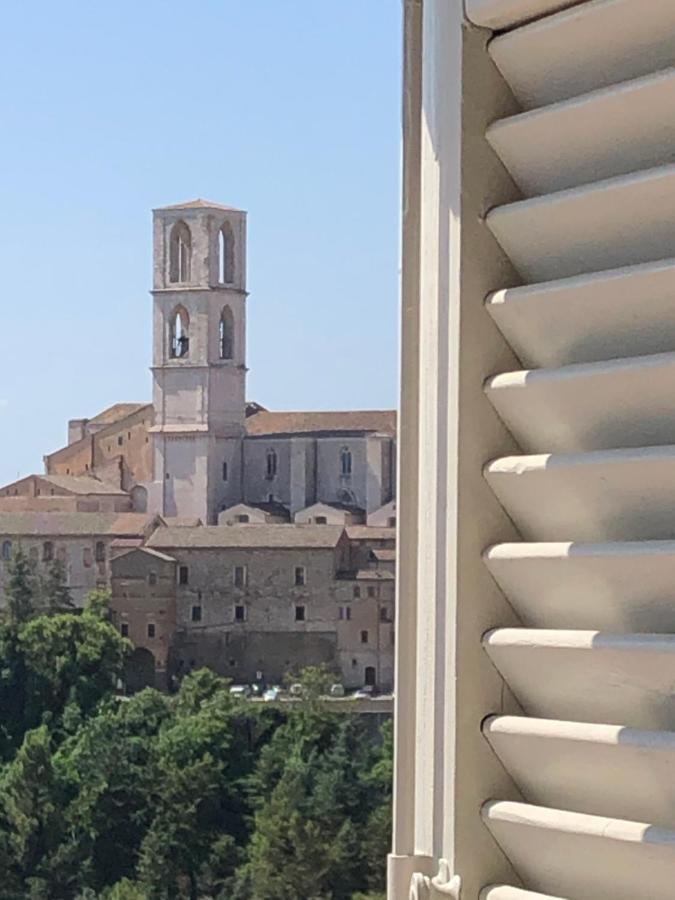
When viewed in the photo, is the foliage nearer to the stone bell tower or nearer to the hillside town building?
the hillside town building

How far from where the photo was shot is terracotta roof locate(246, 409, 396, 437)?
20922mm

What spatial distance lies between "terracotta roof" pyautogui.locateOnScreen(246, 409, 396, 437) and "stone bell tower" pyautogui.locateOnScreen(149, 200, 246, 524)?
0.32 meters

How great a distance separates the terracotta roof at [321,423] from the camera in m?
20.9

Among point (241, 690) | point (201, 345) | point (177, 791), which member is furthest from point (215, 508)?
point (177, 791)

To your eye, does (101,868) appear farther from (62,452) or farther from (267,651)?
(62,452)

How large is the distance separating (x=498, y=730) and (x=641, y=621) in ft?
0.16

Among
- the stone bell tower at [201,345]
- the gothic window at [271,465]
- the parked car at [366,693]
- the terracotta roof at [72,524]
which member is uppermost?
the stone bell tower at [201,345]

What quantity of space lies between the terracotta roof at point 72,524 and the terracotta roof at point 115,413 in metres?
3.65

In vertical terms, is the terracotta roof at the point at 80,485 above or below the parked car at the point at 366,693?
above

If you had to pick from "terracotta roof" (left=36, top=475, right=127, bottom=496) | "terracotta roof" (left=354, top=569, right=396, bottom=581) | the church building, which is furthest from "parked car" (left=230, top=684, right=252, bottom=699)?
"terracotta roof" (left=36, top=475, right=127, bottom=496)

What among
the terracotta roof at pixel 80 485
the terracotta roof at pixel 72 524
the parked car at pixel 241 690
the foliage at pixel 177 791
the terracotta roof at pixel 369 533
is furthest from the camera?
the terracotta roof at pixel 80 485

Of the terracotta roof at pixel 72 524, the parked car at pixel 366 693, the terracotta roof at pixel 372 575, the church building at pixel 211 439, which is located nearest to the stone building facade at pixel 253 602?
the terracotta roof at pixel 372 575

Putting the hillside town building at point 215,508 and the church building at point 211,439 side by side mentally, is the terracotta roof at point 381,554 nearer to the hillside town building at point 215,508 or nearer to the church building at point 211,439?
the hillside town building at point 215,508

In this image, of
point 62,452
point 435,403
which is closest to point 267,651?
point 62,452
